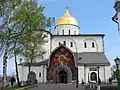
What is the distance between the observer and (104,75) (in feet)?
202

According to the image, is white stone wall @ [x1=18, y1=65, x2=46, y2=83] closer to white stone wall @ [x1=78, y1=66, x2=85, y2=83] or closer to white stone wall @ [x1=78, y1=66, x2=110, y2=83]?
white stone wall @ [x1=78, y1=66, x2=85, y2=83]

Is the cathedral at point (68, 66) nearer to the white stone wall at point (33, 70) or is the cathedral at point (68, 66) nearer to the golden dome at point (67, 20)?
the white stone wall at point (33, 70)

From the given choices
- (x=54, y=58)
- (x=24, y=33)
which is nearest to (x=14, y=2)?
(x=24, y=33)

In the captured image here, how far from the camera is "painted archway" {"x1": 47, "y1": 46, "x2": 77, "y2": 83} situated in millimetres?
61406

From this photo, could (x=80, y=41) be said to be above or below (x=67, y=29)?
below

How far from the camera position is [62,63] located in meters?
62.2

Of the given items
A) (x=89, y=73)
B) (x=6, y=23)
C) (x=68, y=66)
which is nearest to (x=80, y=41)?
(x=68, y=66)

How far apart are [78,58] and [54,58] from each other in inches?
239

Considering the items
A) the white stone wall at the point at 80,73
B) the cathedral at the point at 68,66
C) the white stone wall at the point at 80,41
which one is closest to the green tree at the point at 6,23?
the cathedral at the point at 68,66

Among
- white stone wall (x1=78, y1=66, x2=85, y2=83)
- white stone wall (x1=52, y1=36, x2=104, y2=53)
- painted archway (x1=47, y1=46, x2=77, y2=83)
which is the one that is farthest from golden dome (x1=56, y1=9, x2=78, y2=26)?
white stone wall (x1=78, y1=66, x2=85, y2=83)

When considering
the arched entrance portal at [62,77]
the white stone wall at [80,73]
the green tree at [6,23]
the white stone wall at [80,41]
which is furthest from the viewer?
the white stone wall at [80,41]

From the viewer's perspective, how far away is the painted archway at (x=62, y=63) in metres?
61.4

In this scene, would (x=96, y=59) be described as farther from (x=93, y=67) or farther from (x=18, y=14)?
(x=18, y=14)

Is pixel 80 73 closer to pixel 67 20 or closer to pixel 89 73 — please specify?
pixel 89 73
